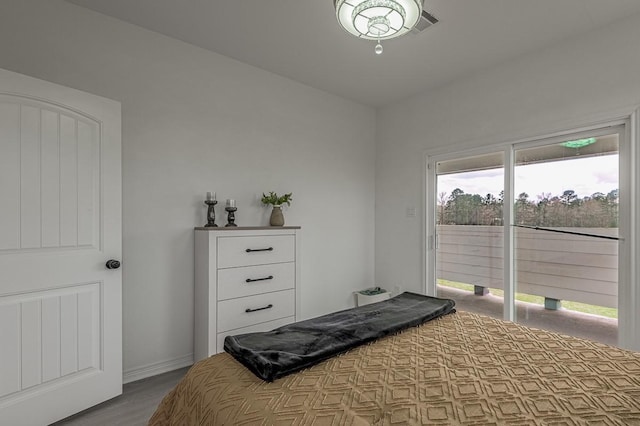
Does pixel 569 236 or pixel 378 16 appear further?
pixel 569 236

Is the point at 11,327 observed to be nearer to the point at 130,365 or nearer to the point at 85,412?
the point at 85,412

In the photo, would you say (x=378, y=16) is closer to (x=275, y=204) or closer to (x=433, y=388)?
(x=433, y=388)

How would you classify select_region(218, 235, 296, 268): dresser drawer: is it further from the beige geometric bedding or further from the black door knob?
the beige geometric bedding

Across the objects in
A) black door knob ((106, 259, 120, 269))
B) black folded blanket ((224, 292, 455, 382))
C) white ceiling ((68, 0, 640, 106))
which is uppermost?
white ceiling ((68, 0, 640, 106))

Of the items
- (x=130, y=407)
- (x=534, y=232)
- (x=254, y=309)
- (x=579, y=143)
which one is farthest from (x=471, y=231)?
(x=130, y=407)

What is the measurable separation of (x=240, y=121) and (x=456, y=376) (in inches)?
103

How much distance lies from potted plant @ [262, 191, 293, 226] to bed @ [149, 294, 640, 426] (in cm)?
169

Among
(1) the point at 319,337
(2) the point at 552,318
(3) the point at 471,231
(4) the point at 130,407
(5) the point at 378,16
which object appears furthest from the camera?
(3) the point at 471,231

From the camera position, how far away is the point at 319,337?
1.39m

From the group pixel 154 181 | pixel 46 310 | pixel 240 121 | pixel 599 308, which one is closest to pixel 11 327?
pixel 46 310

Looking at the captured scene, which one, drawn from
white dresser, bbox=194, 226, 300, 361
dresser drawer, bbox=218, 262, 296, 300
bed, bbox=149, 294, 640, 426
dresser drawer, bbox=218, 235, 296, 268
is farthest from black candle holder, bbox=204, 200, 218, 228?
bed, bbox=149, 294, 640, 426

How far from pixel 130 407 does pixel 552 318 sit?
3248 mm

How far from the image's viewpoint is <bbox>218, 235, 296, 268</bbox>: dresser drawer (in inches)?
97.6

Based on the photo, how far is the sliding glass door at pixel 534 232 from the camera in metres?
2.49
